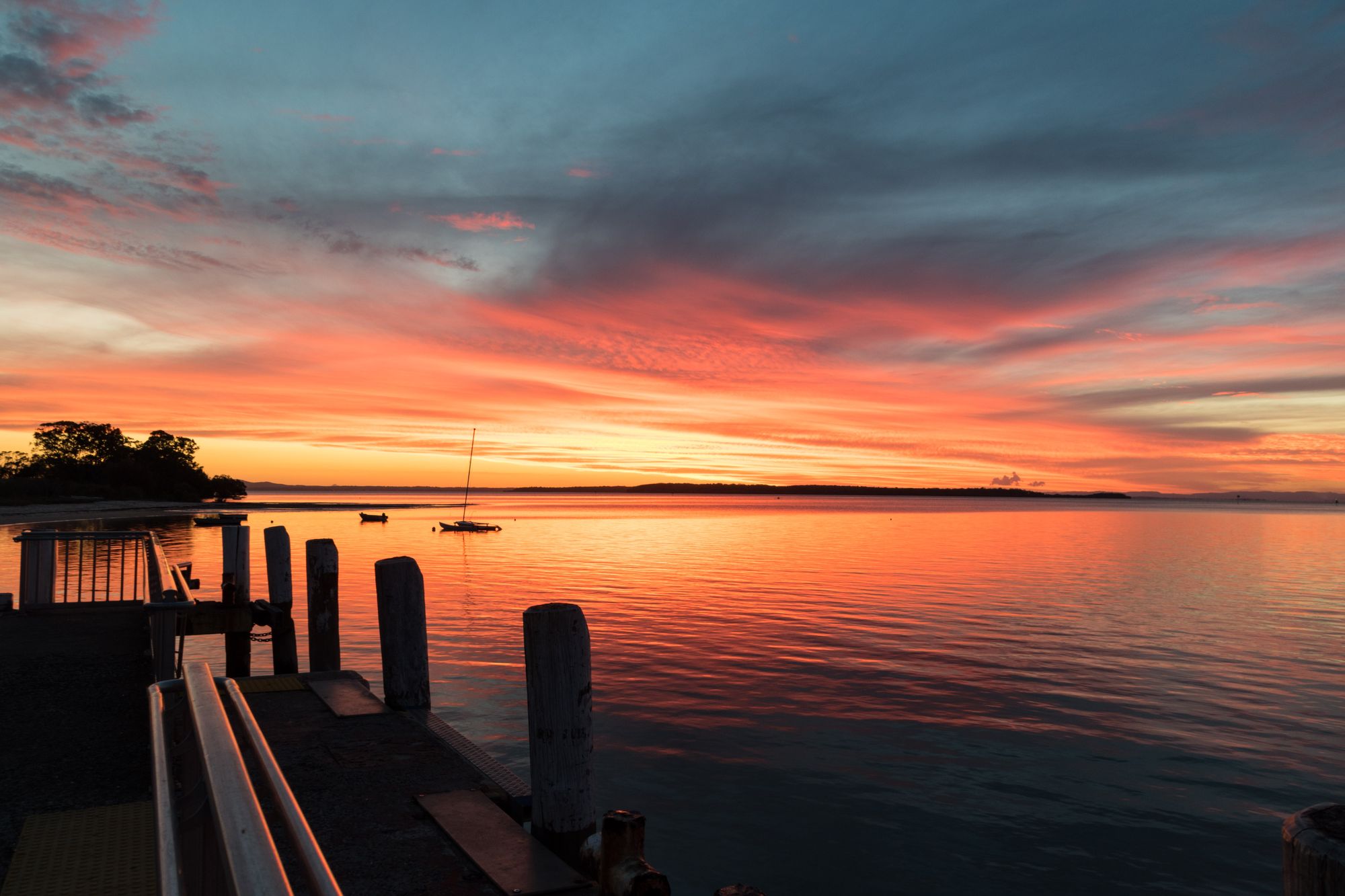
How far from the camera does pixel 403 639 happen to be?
9.37 meters

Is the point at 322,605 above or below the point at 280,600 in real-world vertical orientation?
above

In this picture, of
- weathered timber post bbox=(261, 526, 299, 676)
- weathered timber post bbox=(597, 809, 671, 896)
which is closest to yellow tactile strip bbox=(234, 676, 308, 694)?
weathered timber post bbox=(261, 526, 299, 676)

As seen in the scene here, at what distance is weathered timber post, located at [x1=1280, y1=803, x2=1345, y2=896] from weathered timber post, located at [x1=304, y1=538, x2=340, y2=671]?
36.7ft

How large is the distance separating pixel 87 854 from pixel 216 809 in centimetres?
465

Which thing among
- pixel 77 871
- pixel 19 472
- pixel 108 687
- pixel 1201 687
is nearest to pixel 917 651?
pixel 1201 687

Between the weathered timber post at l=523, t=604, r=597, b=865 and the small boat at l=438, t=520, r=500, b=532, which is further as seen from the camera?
the small boat at l=438, t=520, r=500, b=532

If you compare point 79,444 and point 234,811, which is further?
point 79,444

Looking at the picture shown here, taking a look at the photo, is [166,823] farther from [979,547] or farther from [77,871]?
[979,547]

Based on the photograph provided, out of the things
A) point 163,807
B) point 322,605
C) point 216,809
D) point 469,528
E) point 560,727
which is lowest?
point 469,528

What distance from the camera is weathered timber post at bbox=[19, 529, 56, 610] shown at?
14086 mm

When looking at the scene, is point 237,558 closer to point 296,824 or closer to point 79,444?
point 296,824

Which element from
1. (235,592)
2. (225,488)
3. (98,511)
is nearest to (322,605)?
(235,592)

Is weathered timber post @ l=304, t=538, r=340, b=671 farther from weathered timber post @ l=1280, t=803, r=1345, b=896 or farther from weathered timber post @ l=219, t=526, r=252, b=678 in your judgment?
weathered timber post @ l=1280, t=803, r=1345, b=896

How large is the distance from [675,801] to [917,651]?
11.3 m
